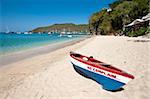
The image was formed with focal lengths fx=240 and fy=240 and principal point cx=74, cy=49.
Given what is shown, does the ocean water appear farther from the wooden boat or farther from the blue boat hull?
the blue boat hull

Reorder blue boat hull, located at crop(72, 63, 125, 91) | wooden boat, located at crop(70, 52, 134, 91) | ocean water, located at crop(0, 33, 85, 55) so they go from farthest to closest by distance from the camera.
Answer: ocean water, located at crop(0, 33, 85, 55)
blue boat hull, located at crop(72, 63, 125, 91)
wooden boat, located at crop(70, 52, 134, 91)

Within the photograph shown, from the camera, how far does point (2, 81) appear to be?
866 cm

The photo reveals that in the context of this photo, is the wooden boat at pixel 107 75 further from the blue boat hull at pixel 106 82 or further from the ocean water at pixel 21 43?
the ocean water at pixel 21 43

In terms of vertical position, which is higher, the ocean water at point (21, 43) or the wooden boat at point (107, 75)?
the wooden boat at point (107, 75)

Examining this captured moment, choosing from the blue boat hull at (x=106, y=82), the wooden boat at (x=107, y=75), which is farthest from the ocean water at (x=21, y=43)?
the blue boat hull at (x=106, y=82)

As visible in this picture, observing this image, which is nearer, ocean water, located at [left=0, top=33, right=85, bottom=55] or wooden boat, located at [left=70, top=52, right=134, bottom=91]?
wooden boat, located at [left=70, top=52, right=134, bottom=91]

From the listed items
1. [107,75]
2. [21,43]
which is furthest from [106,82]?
[21,43]

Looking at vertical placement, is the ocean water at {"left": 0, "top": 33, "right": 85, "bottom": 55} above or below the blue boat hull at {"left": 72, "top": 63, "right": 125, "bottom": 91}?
below

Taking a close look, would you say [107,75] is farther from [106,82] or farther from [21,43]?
[21,43]

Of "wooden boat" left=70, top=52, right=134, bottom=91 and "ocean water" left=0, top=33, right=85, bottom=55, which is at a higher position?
"wooden boat" left=70, top=52, right=134, bottom=91

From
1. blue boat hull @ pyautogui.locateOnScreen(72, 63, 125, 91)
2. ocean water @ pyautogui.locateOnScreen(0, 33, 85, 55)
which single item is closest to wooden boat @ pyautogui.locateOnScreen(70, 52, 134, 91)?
blue boat hull @ pyautogui.locateOnScreen(72, 63, 125, 91)

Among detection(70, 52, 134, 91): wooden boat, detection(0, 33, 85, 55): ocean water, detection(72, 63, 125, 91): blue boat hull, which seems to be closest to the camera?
detection(70, 52, 134, 91): wooden boat

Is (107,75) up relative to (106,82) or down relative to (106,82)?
up

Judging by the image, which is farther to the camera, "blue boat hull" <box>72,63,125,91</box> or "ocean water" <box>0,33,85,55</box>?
"ocean water" <box>0,33,85,55</box>
